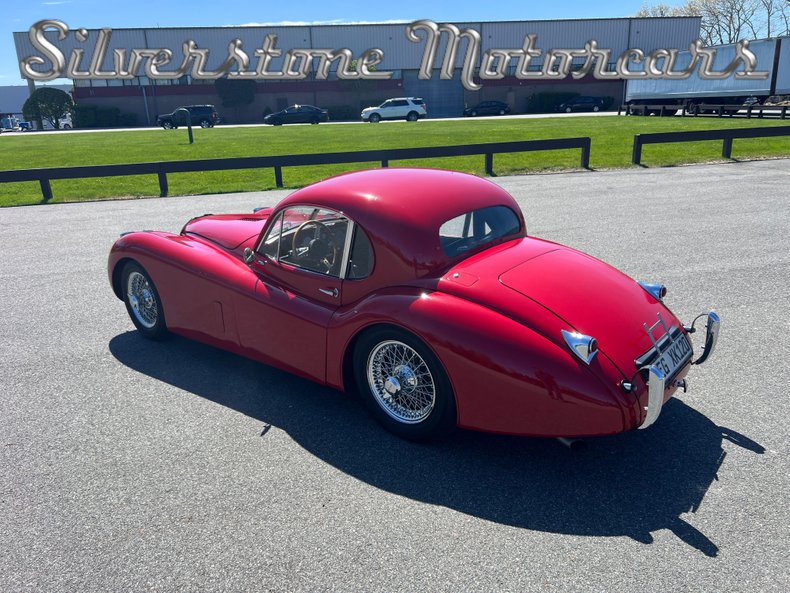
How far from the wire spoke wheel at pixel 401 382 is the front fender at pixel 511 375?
0.21m

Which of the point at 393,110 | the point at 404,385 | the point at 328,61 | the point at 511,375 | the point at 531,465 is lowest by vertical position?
the point at 393,110

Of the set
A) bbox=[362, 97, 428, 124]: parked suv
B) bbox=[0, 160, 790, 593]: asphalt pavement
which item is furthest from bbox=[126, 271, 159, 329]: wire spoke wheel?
bbox=[362, 97, 428, 124]: parked suv

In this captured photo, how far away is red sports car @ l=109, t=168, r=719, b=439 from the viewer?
3.29 m

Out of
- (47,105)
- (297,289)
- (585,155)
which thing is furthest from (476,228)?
(47,105)

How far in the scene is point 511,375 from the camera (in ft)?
10.8

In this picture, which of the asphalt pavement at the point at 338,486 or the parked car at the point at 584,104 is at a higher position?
the asphalt pavement at the point at 338,486

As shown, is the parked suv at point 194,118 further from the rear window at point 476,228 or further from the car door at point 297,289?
the rear window at point 476,228

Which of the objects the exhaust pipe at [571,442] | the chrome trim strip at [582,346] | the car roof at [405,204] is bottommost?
the exhaust pipe at [571,442]

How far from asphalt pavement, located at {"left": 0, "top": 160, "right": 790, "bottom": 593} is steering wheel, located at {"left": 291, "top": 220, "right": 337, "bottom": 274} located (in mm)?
1028

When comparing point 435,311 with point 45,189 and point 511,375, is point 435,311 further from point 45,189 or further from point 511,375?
point 45,189

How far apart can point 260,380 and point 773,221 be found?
8786mm

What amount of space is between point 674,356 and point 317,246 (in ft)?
8.10

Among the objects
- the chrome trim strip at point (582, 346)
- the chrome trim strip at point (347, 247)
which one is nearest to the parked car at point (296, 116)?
the chrome trim strip at point (347, 247)

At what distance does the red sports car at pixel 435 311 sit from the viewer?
3293mm
